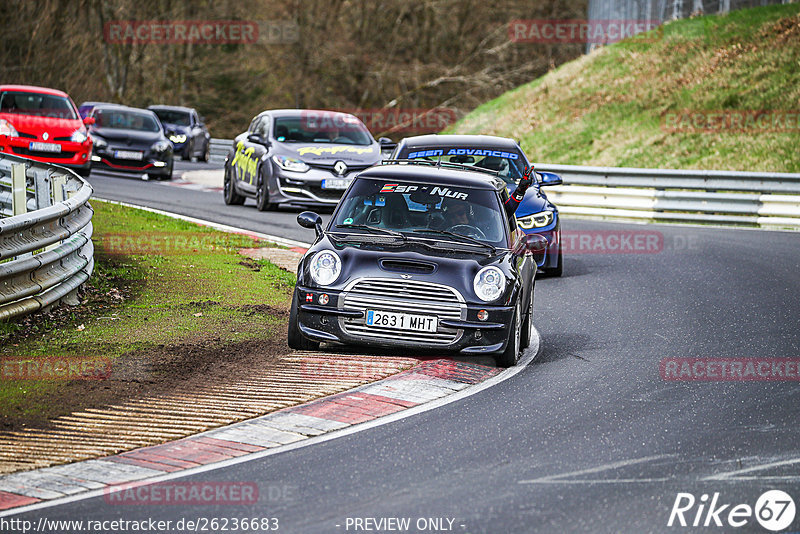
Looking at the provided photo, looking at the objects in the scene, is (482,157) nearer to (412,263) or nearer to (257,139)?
(412,263)

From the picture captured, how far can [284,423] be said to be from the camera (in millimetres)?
7152

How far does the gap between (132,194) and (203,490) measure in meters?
17.0

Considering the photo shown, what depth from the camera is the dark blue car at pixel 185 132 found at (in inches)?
1499

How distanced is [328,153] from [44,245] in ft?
32.6

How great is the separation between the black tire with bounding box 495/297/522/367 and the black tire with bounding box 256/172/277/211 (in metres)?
11.0

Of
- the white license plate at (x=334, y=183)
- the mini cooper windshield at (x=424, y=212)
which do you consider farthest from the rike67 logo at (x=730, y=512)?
the white license plate at (x=334, y=183)

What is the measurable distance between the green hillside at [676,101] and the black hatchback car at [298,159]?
472 inches

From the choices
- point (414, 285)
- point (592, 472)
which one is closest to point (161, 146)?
point (414, 285)

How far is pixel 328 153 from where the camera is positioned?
64.1 feet

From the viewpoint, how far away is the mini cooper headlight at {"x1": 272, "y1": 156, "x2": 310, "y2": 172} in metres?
19.2

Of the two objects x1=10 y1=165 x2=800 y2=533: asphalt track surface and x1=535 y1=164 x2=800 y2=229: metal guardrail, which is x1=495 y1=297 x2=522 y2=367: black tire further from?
x1=535 y1=164 x2=800 y2=229: metal guardrail

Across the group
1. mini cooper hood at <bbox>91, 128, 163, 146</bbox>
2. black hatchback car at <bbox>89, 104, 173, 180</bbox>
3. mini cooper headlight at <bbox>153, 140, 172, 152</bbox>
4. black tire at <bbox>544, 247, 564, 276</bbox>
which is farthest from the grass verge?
mini cooper headlight at <bbox>153, 140, 172, 152</bbox>

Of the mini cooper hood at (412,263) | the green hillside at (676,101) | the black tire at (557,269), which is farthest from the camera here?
the green hillside at (676,101)

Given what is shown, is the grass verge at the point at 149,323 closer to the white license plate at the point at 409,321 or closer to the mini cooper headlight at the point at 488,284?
the white license plate at the point at 409,321
